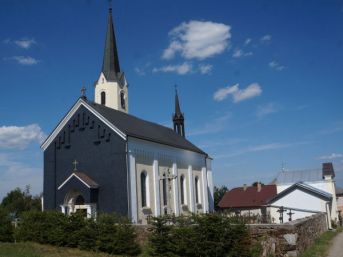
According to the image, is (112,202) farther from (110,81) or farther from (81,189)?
(110,81)

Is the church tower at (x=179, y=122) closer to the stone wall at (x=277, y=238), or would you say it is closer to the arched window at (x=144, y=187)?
the arched window at (x=144, y=187)

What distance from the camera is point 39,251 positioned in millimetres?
15594

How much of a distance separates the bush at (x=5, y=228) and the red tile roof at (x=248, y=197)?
35196 millimetres

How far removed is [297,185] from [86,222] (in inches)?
928

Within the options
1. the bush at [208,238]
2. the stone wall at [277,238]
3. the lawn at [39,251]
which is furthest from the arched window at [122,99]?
the stone wall at [277,238]

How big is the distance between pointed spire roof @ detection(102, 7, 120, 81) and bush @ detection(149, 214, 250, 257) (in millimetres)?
25482

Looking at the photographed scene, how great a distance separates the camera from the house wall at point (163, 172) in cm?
2714

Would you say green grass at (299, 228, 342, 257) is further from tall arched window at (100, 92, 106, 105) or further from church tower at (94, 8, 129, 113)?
tall arched window at (100, 92, 106, 105)

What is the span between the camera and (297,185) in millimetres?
35531

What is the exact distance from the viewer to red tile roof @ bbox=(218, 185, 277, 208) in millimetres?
51756

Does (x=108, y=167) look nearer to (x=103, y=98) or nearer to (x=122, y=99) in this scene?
(x=103, y=98)

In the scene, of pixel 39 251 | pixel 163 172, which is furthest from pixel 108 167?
pixel 39 251

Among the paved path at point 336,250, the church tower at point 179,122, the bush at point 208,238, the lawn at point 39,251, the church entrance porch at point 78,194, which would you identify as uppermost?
the church tower at point 179,122

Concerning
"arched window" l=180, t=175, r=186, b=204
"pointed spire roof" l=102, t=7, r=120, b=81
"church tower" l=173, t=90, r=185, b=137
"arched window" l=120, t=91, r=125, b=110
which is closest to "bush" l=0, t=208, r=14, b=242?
"arched window" l=180, t=175, r=186, b=204
